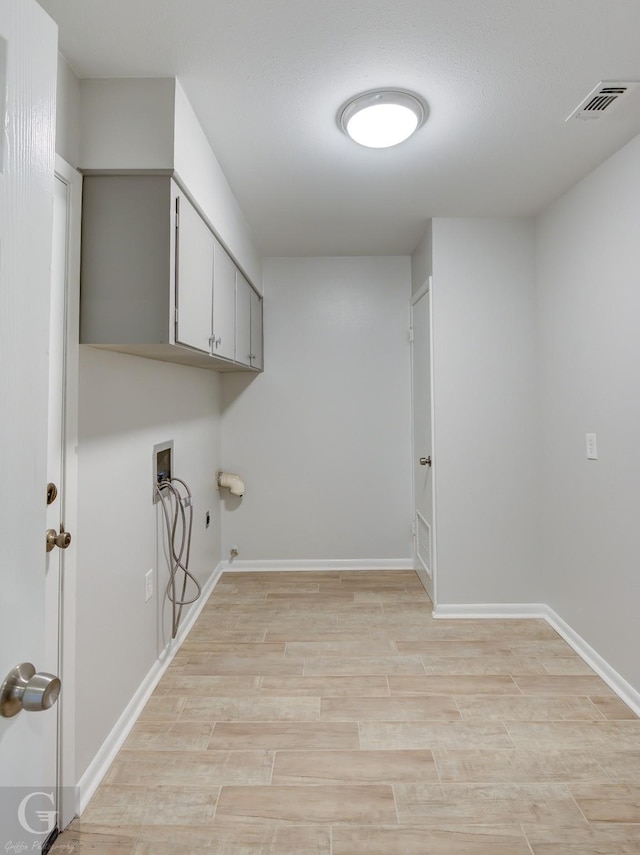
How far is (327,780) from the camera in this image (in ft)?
5.43

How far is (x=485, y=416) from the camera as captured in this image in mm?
2965

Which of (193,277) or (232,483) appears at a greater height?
(193,277)

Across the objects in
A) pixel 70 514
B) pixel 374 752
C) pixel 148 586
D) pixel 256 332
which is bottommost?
pixel 374 752

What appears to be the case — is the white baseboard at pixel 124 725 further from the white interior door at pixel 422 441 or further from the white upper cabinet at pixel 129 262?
the white interior door at pixel 422 441

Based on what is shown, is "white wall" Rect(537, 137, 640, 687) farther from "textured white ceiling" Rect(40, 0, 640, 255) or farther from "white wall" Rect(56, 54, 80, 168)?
"white wall" Rect(56, 54, 80, 168)

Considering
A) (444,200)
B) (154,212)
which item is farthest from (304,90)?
(444,200)

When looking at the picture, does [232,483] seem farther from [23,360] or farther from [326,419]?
[23,360]

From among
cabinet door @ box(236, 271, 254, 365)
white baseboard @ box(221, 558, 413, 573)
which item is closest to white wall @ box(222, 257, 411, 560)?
white baseboard @ box(221, 558, 413, 573)

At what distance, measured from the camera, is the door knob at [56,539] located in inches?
55.7

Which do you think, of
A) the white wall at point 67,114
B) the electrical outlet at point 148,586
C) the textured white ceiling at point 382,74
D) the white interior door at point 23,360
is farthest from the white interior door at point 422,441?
the white interior door at point 23,360

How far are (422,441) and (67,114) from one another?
269cm

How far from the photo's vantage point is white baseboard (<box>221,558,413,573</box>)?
3.80 m

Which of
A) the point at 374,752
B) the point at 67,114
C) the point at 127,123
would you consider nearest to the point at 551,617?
the point at 374,752

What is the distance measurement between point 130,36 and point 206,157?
1.81 feet
